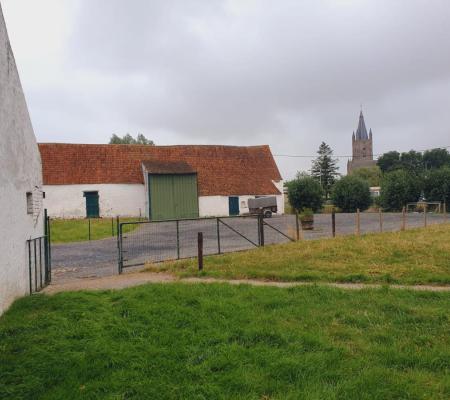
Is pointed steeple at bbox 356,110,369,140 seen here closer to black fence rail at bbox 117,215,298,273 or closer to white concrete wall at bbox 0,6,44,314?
black fence rail at bbox 117,215,298,273

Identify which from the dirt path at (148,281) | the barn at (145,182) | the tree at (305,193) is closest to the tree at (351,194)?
the tree at (305,193)

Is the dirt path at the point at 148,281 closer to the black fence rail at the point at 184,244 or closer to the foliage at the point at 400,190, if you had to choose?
the black fence rail at the point at 184,244

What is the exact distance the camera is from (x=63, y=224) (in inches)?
1016

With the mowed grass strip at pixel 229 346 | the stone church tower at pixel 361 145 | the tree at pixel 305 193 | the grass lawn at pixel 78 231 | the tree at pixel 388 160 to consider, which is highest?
the stone church tower at pixel 361 145

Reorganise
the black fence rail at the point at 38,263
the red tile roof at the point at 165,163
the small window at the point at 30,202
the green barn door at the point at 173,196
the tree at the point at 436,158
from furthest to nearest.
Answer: the tree at the point at 436,158 → the red tile roof at the point at 165,163 → the green barn door at the point at 173,196 → the small window at the point at 30,202 → the black fence rail at the point at 38,263

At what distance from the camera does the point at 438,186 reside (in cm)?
3800

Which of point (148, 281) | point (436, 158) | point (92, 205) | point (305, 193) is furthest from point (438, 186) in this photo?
point (436, 158)

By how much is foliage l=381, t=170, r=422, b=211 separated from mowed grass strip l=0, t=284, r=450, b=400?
34.8 metres

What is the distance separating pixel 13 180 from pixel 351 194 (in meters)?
36.7

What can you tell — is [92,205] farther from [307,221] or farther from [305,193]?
[305,193]

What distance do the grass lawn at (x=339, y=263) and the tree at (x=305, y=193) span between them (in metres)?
25.2

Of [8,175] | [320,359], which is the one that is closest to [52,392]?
[320,359]

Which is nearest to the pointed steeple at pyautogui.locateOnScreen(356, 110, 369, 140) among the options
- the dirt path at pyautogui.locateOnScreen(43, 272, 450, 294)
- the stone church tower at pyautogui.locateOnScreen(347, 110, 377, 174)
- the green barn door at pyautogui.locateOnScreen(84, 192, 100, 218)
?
the stone church tower at pyautogui.locateOnScreen(347, 110, 377, 174)

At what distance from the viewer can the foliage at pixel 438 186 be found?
3734 centimetres
